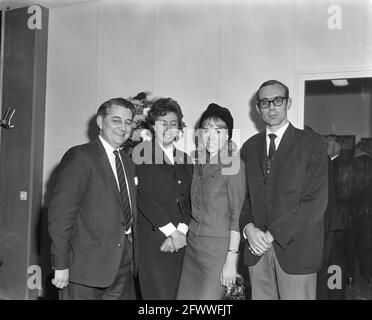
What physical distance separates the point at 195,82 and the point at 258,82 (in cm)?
63

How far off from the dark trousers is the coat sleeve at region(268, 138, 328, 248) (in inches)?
33.1

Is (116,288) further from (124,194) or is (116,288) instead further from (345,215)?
(345,215)

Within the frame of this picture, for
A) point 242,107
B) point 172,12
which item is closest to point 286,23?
point 242,107

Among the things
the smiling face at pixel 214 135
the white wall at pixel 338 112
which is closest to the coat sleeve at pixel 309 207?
the smiling face at pixel 214 135

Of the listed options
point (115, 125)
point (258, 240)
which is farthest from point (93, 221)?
point (258, 240)

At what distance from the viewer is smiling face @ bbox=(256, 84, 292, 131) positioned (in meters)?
2.44

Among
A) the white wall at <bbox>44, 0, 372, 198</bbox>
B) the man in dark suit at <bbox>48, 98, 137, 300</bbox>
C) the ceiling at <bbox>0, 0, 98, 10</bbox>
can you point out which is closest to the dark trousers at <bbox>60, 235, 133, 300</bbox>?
the man in dark suit at <bbox>48, 98, 137, 300</bbox>

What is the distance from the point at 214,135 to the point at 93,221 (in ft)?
2.92

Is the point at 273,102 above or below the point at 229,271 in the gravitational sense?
above

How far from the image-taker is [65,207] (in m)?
2.23

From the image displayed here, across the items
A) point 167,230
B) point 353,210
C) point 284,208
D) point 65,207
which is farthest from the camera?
point 353,210

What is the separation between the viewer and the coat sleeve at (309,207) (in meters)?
2.29

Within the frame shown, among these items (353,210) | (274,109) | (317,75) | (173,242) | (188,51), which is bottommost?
(173,242)

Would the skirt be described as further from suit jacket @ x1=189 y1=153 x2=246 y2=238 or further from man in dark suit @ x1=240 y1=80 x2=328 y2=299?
man in dark suit @ x1=240 y1=80 x2=328 y2=299
